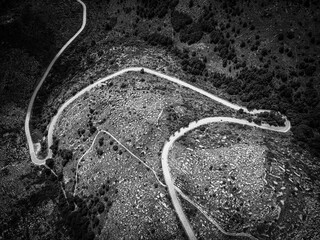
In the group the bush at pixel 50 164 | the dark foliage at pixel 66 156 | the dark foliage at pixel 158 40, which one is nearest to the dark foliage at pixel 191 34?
the dark foliage at pixel 158 40

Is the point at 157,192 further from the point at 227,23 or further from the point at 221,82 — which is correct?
the point at 227,23

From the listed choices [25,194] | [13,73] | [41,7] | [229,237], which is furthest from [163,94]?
[41,7]

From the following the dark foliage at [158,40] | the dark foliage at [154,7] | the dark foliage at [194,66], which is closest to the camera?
the dark foliage at [194,66]

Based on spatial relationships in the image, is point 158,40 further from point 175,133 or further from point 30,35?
point 30,35

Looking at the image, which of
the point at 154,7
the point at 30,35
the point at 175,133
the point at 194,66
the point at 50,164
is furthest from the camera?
the point at 154,7

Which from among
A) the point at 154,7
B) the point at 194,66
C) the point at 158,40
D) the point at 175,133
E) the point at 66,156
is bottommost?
the point at 66,156

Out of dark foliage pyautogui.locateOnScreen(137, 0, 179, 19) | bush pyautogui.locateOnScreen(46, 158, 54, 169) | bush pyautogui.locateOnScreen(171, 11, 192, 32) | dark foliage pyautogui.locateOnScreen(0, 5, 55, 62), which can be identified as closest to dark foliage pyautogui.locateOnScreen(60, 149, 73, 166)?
bush pyautogui.locateOnScreen(46, 158, 54, 169)

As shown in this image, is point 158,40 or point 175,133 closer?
point 175,133

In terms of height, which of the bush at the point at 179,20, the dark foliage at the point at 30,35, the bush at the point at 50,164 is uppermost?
the bush at the point at 179,20

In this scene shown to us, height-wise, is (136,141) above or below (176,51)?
below

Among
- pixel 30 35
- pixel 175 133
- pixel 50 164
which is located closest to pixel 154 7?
pixel 30 35

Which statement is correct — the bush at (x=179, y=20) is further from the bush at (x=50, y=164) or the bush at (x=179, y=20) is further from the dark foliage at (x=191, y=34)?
the bush at (x=50, y=164)
